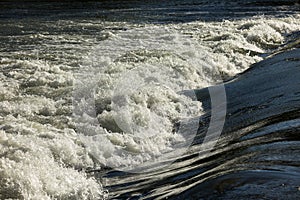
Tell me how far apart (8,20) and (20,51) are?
9.06 meters

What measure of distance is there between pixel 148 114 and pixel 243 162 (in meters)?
3.86

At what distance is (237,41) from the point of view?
18.4 metres

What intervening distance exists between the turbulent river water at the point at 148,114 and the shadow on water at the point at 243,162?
0.07ft

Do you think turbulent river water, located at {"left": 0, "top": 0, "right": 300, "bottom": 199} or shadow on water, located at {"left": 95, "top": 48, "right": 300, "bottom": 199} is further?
turbulent river water, located at {"left": 0, "top": 0, "right": 300, "bottom": 199}

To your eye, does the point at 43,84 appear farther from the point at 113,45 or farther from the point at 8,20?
the point at 8,20

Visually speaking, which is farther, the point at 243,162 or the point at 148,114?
the point at 148,114

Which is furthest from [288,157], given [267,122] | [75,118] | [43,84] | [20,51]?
[20,51]

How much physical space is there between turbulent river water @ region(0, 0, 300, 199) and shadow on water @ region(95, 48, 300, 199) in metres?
0.02

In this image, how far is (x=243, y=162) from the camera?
645cm

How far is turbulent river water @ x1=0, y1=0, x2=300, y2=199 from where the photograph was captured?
6184 mm

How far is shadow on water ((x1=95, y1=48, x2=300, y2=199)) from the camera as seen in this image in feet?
18.3

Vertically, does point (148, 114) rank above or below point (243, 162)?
below

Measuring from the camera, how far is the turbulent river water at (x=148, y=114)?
6.18 m

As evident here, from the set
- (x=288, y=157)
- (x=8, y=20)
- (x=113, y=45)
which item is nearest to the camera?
(x=288, y=157)
